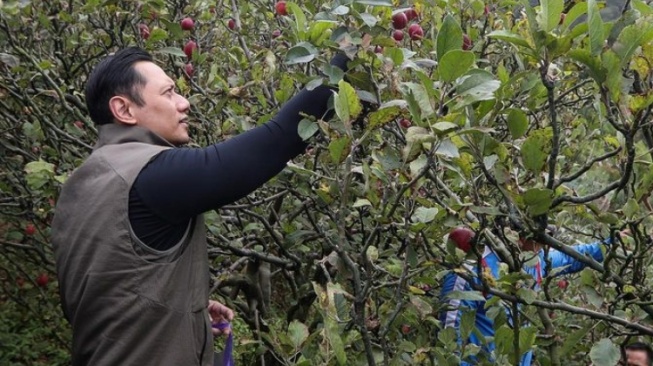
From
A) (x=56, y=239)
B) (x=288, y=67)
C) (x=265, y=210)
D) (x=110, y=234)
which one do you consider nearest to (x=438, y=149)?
(x=110, y=234)

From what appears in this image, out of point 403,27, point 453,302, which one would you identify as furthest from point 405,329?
point 403,27

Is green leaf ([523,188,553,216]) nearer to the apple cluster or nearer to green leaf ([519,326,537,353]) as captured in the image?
green leaf ([519,326,537,353])

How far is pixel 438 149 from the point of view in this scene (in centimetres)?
144

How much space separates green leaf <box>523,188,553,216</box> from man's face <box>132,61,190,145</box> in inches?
30.4

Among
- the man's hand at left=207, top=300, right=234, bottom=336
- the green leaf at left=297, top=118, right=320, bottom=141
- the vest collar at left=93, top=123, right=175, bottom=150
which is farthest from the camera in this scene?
the man's hand at left=207, top=300, right=234, bottom=336

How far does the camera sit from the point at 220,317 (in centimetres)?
216

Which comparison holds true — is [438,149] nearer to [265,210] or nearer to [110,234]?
[110,234]

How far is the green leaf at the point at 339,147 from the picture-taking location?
63.7 inches

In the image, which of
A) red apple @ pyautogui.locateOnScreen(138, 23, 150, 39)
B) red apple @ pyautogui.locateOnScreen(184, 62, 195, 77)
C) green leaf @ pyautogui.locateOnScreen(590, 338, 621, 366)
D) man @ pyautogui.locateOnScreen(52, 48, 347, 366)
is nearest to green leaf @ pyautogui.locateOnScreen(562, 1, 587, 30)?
man @ pyautogui.locateOnScreen(52, 48, 347, 366)

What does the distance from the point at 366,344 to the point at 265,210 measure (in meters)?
1.30

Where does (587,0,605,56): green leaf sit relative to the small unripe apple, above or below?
above

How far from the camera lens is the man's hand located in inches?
84.2

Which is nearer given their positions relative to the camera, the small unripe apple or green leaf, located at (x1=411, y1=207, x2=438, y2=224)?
green leaf, located at (x1=411, y1=207, x2=438, y2=224)

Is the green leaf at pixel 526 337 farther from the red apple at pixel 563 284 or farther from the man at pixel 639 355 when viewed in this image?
the red apple at pixel 563 284
